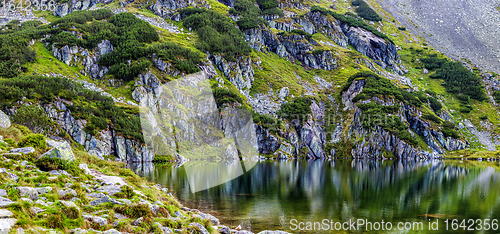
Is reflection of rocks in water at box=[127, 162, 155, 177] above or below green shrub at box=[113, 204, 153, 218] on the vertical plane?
below

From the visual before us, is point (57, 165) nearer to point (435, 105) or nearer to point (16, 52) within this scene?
point (16, 52)

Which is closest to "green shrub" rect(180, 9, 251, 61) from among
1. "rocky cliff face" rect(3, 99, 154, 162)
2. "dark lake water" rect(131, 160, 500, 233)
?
"rocky cliff face" rect(3, 99, 154, 162)

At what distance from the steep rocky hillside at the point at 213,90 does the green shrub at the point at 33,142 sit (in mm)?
67214

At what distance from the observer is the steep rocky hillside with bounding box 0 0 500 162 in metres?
91.6

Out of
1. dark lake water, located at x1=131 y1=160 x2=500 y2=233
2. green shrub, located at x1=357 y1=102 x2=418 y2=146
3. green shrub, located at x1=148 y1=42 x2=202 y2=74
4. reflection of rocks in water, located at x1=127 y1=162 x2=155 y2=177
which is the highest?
A: green shrub, located at x1=148 y1=42 x2=202 y2=74

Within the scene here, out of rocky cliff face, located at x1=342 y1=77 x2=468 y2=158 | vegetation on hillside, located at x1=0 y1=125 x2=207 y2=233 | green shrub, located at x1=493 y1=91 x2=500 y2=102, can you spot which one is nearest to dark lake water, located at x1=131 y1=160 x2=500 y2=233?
vegetation on hillside, located at x1=0 y1=125 x2=207 y2=233

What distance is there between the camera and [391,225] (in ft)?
89.4

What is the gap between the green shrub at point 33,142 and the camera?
1948 cm

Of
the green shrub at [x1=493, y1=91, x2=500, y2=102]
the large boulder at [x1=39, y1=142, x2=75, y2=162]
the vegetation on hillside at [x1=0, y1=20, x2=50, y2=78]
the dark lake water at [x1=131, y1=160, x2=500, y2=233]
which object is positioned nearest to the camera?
the large boulder at [x1=39, y1=142, x2=75, y2=162]

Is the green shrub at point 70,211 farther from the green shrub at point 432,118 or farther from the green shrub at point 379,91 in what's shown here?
the green shrub at point 432,118

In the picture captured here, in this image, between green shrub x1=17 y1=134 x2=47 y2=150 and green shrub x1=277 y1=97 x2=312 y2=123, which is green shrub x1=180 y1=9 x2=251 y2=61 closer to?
green shrub x1=277 y1=97 x2=312 y2=123

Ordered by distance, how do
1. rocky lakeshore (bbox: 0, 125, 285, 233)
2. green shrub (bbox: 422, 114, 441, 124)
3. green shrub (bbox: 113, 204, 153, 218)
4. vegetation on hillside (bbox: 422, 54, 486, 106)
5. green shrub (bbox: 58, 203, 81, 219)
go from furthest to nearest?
vegetation on hillside (bbox: 422, 54, 486, 106) → green shrub (bbox: 422, 114, 441, 124) → green shrub (bbox: 113, 204, 153, 218) → green shrub (bbox: 58, 203, 81, 219) → rocky lakeshore (bbox: 0, 125, 285, 233)

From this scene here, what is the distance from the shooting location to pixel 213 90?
13725 centimetres

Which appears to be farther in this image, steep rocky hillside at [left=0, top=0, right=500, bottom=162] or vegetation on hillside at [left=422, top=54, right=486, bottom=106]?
vegetation on hillside at [left=422, top=54, right=486, bottom=106]
